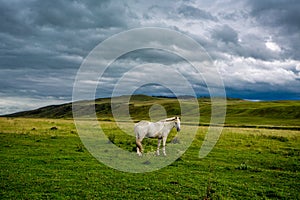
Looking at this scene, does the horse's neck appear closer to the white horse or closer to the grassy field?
the white horse

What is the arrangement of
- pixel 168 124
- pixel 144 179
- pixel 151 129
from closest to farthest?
pixel 144 179 < pixel 151 129 < pixel 168 124

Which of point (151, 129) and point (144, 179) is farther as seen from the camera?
point (151, 129)

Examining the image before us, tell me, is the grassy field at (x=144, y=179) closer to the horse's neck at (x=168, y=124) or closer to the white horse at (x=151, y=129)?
the white horse at (x=151, y=129)

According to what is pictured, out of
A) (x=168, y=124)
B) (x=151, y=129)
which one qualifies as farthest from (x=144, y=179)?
(x=168, y=124)

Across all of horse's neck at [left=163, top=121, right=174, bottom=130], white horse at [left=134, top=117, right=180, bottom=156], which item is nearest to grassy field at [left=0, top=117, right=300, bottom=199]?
white horse at [left=134, top=117, right=180, bottom=156]

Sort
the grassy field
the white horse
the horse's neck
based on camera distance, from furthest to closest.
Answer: the horse's neck
the white horse
the grassy field

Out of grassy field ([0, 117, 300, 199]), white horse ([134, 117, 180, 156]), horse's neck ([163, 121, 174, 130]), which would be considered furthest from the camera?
horse's neck ([163, 121, 174, 130])

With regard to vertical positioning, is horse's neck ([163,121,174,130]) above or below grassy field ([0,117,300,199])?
above

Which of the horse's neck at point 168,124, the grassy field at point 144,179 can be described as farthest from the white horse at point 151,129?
the grassy field at point 144,179

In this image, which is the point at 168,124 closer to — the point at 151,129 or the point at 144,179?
the point at 151,129

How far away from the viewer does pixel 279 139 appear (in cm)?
3666

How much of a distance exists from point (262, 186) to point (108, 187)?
7849 mm

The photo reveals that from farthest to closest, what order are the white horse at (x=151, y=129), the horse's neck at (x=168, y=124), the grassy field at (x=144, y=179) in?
the horse's neck at (x=168, y=124) → the white horse at (x=151, y=129) → the grassy field at (x=144, y=179)

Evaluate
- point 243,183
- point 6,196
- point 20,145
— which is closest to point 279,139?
point 243,183
